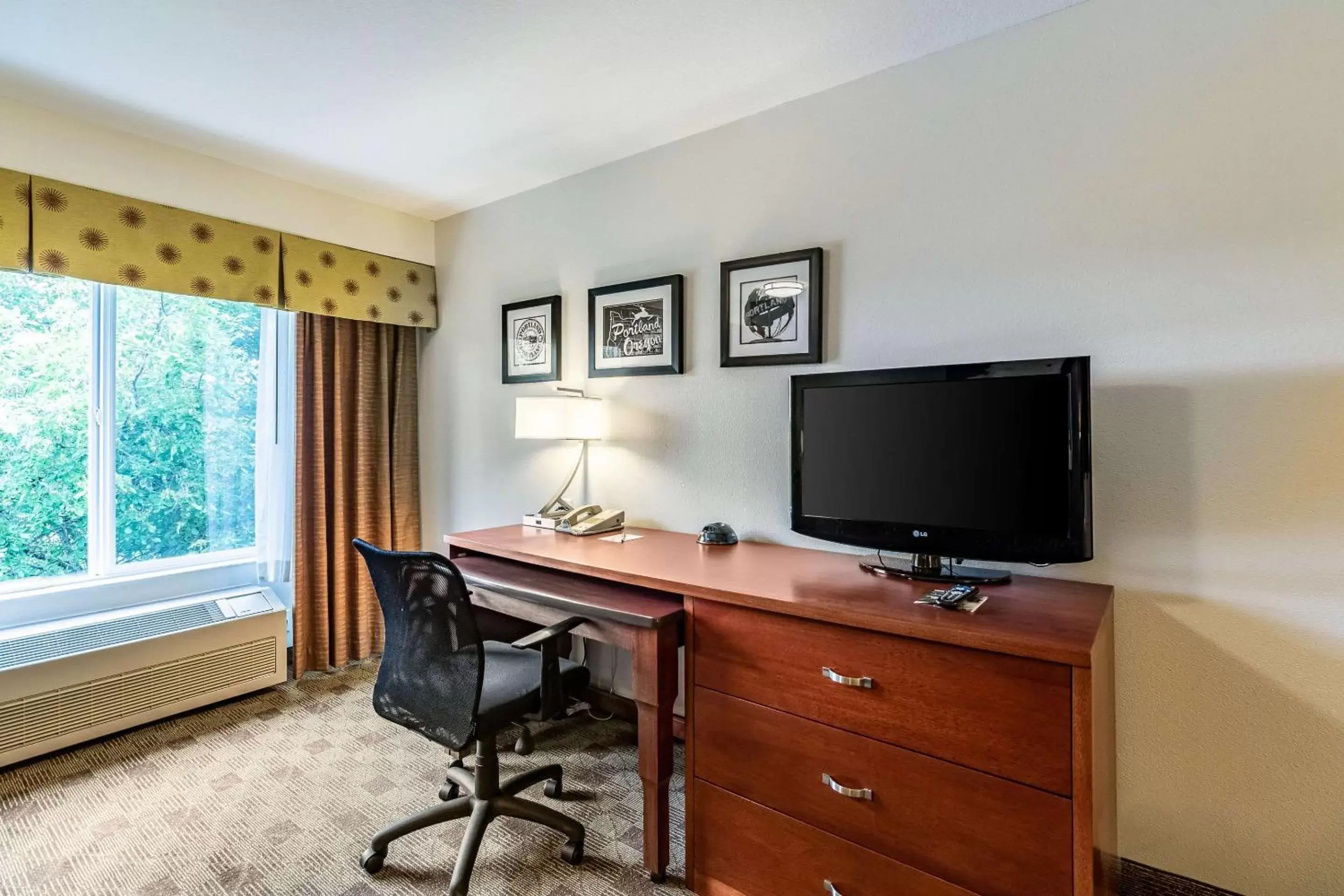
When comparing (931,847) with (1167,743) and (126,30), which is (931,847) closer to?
(1167,743)

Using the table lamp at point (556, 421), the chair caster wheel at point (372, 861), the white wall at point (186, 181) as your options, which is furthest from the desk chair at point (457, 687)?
the white wall at point (186, 181)

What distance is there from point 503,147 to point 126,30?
1.19m

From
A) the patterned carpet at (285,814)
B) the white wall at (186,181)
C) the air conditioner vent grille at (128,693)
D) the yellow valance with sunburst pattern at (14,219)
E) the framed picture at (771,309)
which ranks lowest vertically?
the patterned carpet at (285,814)

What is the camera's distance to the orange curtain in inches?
121

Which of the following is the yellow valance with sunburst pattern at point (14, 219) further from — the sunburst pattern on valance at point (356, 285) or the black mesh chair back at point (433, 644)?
the black mesh chair back at point (433, 644)

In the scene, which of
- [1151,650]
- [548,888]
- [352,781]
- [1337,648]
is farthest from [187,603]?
[1337,648]

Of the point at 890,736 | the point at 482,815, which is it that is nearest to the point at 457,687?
the point at 482,815

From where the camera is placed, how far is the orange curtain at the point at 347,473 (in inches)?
121

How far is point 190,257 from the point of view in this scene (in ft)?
8.66

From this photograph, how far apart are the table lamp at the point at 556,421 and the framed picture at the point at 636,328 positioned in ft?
0.69

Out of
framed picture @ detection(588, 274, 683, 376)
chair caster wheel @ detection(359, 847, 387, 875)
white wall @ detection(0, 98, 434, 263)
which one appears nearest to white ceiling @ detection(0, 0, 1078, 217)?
white wall @ detection(0, 98, 434, 263)

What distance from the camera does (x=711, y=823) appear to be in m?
1.63

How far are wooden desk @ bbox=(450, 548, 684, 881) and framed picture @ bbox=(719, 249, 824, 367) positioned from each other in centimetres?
98

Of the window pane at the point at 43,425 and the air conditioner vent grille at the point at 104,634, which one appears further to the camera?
the window pane at the point at 43,425
